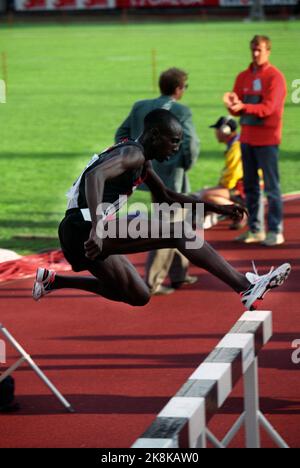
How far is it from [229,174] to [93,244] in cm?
658

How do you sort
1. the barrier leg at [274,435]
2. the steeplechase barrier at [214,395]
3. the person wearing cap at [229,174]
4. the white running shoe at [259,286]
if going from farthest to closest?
the person wearing cap at [229,174] < the white running shoe at [259,286] < the barrier leg at [274,435] < the steeplechase barrier at [214,395]

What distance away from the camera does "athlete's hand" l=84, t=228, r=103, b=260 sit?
755cm

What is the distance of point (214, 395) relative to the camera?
17.6ft

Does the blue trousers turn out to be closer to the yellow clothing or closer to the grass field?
the yellow clothing

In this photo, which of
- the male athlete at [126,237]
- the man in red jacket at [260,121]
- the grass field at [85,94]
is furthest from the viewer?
the grass field at [85,94]

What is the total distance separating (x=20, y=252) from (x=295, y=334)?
177 inches

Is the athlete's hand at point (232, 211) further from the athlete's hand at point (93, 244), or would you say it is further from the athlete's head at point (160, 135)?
the athlete's hand at point (93, 244)

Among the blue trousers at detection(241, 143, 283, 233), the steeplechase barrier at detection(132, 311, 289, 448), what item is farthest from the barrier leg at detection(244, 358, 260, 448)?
the blue trousers at detection(241, 143, 283, 233)

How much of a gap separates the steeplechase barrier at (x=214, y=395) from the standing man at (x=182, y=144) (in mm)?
4372

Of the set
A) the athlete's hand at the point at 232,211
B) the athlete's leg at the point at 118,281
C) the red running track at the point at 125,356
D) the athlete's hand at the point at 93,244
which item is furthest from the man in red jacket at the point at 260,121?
the athlete's hand at the point at 93,244

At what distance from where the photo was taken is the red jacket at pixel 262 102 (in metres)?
12.4

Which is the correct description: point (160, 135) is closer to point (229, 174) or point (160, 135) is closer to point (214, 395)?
point (214, 395)

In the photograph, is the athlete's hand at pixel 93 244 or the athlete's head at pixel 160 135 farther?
the athlete's head at pixel 160 135

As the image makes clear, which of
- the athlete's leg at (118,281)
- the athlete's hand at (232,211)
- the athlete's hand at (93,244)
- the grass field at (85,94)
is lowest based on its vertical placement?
the grass field at (85,94)
